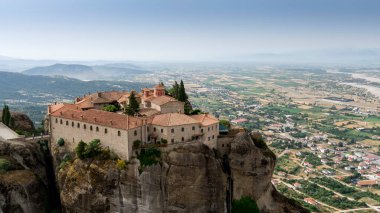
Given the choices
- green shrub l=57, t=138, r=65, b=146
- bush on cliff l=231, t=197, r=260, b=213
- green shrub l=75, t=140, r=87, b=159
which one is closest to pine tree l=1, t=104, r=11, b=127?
green shrub l=57, t=138, r=65, b=146

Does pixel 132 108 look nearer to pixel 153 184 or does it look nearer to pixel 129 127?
pixel 129 127

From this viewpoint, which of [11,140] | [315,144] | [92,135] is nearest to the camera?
[92,135]

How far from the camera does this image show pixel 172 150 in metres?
52.5

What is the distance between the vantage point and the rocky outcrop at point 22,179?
53438mm

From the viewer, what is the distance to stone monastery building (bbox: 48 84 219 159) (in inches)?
2056

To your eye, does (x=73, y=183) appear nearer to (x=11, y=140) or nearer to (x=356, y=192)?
(x=11, y=140)

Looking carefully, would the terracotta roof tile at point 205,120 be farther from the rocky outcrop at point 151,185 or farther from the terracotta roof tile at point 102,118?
the terracotta roof tile at point 102,118

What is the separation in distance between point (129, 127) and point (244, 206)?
2114cm

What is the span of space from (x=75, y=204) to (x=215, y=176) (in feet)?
63.5

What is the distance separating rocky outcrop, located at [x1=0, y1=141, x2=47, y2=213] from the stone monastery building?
4523 millimetres

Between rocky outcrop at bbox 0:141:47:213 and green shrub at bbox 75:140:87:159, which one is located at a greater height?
green shrub at bbox 75:140:87:159

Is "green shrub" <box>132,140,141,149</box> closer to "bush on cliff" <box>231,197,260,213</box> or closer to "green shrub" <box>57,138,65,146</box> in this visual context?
"green shrub" <box>57,138,65,146</box>

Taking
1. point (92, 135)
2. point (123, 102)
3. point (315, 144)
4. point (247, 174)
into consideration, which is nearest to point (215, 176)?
point (247, 174)

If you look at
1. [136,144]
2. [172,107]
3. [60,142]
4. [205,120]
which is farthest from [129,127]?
[60,142]
